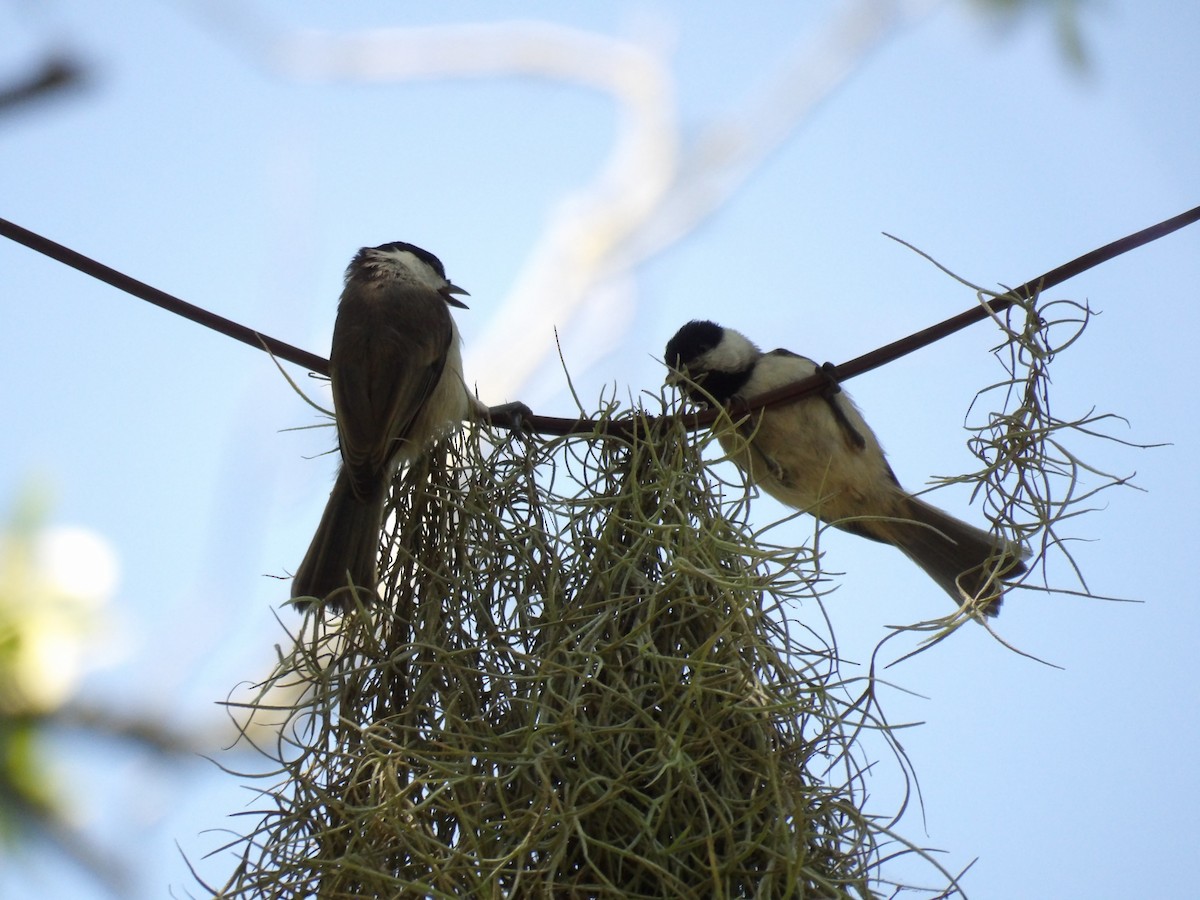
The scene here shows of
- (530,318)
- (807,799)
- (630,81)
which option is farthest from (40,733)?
(630,81)

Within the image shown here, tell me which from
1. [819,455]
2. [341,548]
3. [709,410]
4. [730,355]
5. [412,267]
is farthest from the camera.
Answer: [412,267]

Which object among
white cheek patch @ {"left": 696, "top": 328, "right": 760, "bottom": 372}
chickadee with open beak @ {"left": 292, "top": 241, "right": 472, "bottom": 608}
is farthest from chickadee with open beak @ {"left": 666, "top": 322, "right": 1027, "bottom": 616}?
chickadee with open beak @ {"left": 292, "top": 241, "right": 472, "bottom": 608}

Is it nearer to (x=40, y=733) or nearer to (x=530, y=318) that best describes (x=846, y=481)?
(x=40, y=733)

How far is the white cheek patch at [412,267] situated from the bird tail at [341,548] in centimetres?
75

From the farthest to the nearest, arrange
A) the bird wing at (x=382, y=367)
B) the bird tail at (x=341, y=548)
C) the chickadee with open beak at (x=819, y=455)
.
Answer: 1. the chickadee with open beak at (x=819, y=455)
2. the bird wing at (x=382, y=367)
3. the bird tail at (x=341, y=548)

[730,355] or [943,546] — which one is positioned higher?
[730,355]

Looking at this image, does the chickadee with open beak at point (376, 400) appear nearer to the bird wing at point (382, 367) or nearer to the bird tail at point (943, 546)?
the bird wing at point (382, 367)

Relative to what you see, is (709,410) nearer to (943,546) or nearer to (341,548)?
(341,548)

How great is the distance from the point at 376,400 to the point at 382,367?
4.6 inches

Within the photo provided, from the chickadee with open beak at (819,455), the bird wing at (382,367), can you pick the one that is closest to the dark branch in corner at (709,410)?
the bird wing at (382,367)

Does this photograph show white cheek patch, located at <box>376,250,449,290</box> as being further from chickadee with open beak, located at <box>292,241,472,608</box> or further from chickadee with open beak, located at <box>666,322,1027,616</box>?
chickadee with open beak, located at <box>666,322,1027,616</box>

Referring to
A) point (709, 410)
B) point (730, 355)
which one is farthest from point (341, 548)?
point (730, 355)

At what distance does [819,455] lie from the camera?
256 centimetres

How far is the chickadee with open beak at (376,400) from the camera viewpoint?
2123mm
